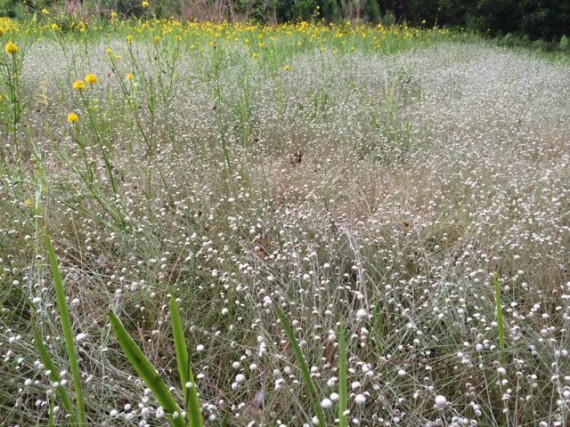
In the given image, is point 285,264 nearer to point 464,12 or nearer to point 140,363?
point 140,363

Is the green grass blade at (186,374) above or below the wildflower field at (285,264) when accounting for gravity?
above

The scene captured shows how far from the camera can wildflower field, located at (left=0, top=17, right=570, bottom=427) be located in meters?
1.30

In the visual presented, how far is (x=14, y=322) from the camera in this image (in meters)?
1.62

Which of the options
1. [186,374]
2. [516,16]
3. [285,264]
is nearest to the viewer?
[186,374]

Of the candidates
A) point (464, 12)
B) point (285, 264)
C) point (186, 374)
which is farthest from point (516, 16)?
point (186, 374)

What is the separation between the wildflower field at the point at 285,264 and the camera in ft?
4.27

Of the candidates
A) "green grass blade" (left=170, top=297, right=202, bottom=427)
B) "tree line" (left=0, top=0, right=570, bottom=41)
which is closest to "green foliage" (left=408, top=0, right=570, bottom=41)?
"tree line" (left=0, top=0, right=570, bottom=41)

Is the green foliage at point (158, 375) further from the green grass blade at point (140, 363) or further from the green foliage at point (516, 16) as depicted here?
the green foliage at point (516, 16)

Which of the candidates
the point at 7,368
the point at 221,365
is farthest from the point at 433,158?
the point at 7,368

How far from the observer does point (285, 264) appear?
1882 millimetres

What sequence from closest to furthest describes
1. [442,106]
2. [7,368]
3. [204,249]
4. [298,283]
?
[7,368] < [298,283] < [204,249] < [442,106]

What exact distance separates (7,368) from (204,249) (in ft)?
2.60

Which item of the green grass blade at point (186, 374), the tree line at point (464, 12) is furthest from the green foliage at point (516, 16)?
the green grass blade at point (186, 374)

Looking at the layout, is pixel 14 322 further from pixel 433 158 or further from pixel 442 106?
pixel 442 106
